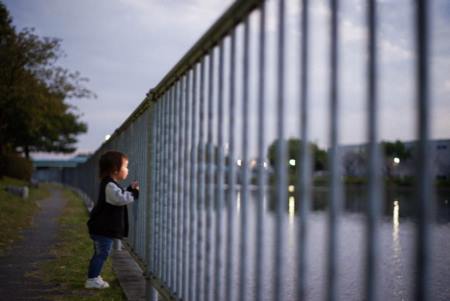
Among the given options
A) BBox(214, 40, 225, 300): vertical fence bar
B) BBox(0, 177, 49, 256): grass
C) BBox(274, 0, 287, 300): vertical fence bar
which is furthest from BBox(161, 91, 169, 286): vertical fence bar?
BBox(0, 177, 49, 256): grass

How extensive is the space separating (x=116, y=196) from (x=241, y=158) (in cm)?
265

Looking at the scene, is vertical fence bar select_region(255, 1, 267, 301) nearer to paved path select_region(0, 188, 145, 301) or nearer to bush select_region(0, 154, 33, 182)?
paved path select_region(0, 188, 145, 301)

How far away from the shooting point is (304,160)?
1878mm

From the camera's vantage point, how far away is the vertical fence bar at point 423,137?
131 centimetres

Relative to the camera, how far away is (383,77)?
1564mm

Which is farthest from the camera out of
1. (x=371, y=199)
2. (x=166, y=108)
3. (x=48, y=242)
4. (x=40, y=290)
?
(x=48, y=242)

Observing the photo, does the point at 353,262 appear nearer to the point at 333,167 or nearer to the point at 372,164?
the point at 333,167

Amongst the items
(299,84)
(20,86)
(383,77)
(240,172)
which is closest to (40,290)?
(240,172)

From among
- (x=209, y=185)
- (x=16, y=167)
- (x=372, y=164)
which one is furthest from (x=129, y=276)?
(x=16, y=167)

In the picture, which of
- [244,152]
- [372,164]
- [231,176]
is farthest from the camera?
[231,176]

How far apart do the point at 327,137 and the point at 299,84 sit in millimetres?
268

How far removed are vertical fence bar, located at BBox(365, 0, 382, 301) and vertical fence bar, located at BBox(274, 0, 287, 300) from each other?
21.7 inches

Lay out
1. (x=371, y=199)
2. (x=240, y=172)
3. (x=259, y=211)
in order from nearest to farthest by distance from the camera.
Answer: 1. (x=371, y=199)
2. (x=259, y=211)
3. (x=240, y=172)

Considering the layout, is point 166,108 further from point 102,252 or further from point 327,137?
point 327,137
